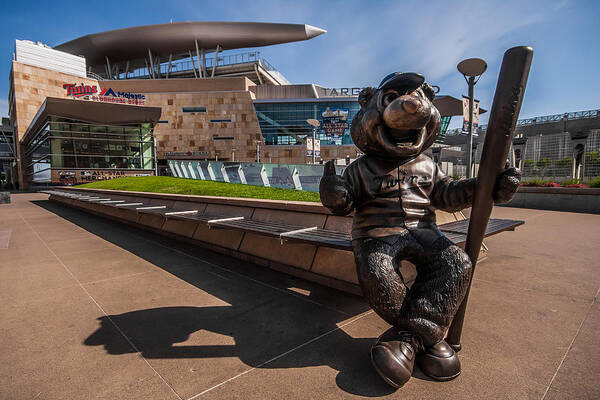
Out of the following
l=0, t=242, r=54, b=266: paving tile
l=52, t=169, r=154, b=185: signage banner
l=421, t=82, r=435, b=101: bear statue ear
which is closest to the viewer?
l=421, t=82, r=435, b=101: bear statue ear

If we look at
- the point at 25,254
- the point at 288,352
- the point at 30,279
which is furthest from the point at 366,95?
the point at 25,254

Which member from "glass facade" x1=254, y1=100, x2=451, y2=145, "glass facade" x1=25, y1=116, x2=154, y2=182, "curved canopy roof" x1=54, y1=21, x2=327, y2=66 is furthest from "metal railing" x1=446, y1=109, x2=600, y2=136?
"glass facade" x1=25, y1=116, x2=154, y2=182

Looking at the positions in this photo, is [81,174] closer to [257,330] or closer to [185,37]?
[185,37]

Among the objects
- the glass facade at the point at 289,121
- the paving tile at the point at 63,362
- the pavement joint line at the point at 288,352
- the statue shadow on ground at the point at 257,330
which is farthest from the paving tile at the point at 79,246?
the glass facade at the point at 289,121

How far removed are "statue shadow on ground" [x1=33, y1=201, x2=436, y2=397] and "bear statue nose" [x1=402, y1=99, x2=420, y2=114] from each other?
1.65 m

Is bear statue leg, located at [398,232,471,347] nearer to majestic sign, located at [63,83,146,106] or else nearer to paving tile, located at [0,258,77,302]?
paving tile, located at [0,258,77,302]

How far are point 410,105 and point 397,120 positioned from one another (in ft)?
0.42

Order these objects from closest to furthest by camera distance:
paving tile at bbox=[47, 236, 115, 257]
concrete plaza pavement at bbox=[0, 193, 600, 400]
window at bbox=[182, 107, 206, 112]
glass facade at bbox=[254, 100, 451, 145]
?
concrete plaza pavement at bbox=[0, 193, 600, 400], paving tile at bbox=[47, 236, 115, 257], glass facade at bbox=[254, 100, 451, 145], window at bbox=[182, 107, 206, 112]

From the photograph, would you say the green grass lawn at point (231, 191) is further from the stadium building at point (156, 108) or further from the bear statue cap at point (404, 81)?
the stadium building at point (156, 108)

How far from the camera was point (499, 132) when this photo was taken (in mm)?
1741

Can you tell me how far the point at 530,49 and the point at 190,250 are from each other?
16.5 ft

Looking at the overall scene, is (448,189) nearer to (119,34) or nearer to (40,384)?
(40,384)

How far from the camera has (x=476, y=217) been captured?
192cm

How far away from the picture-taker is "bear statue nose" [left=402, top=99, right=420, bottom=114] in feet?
6.49
